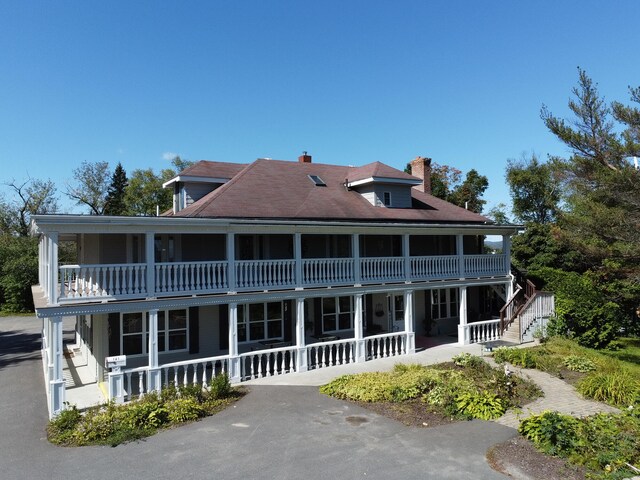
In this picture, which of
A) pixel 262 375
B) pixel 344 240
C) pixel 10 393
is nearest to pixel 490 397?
pixel 262 375

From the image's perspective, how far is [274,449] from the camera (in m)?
9.59

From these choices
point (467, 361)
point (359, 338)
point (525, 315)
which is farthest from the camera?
point (525, 315)

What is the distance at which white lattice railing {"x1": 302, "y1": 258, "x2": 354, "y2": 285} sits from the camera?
16.9 metres

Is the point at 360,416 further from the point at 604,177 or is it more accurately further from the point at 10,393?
the point at 604,177

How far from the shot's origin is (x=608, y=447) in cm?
859

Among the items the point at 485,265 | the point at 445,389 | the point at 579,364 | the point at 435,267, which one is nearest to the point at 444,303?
the point at 485,265

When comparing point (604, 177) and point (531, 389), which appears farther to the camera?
point (604, 177)

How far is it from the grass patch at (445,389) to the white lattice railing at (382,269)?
14.1ft

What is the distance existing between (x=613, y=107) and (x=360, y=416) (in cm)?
1637

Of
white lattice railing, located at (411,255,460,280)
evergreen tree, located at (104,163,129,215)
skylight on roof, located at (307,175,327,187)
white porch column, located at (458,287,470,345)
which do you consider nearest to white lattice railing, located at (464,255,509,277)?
white lattice railing, located at (411,255,460,280)

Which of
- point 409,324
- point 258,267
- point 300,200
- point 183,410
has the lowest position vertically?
point 183,410

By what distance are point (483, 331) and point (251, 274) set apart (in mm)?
11347

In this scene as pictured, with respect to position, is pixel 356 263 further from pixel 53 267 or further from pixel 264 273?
pixel 53 267

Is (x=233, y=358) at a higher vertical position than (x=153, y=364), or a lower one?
lower
